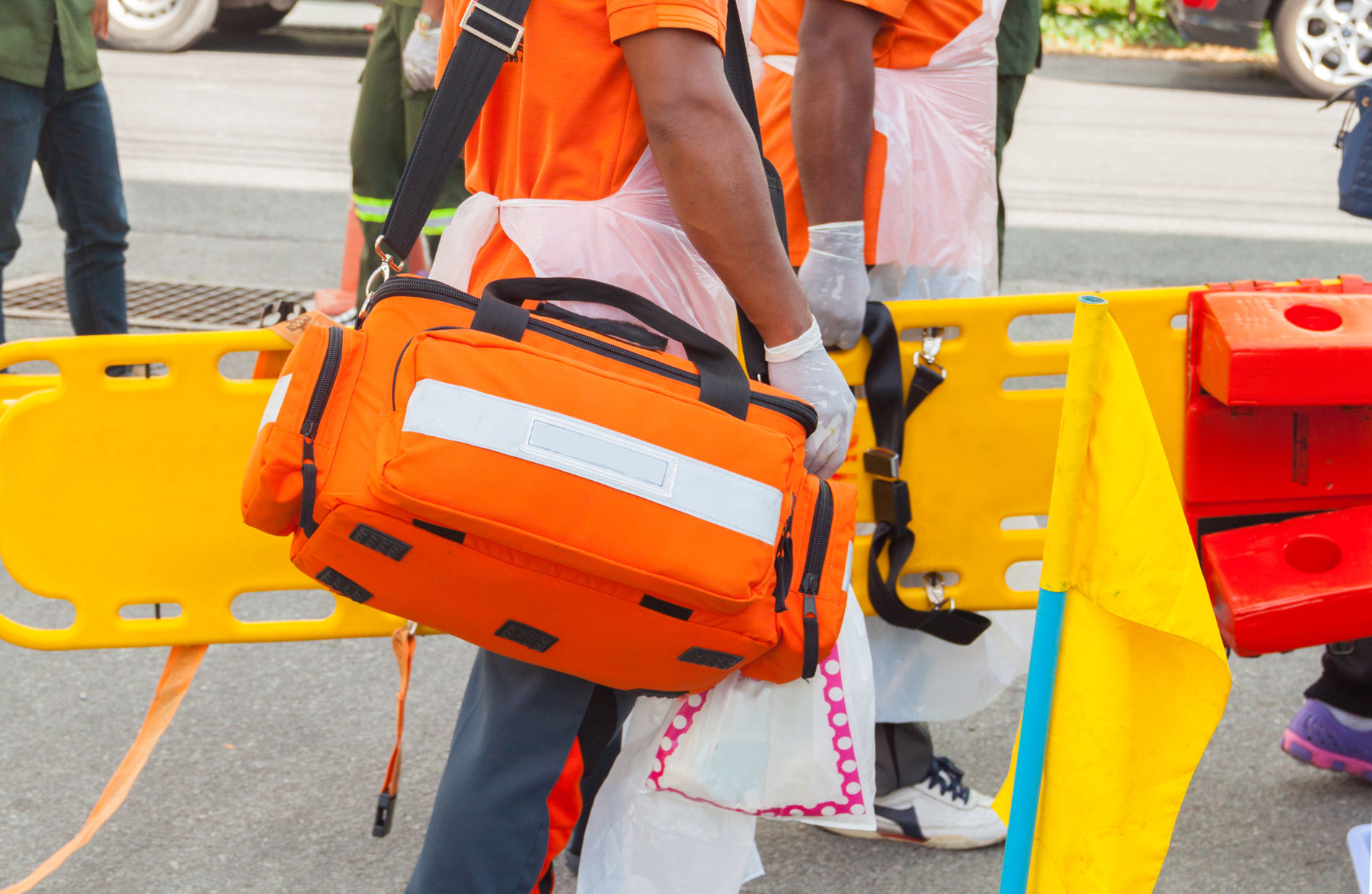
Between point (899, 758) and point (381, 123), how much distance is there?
2.94 meters

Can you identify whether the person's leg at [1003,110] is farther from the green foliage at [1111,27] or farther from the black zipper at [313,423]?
the green foliage at [1111,27]

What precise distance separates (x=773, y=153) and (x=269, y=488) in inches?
56.8

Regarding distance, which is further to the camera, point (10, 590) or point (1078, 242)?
point (1078, 242)

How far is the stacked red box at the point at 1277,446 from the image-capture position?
2018 millimetres

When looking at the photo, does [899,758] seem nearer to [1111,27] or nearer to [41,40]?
[41,40]

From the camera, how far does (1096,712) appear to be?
173 cm

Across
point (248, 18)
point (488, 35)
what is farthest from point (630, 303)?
point (248, 18)

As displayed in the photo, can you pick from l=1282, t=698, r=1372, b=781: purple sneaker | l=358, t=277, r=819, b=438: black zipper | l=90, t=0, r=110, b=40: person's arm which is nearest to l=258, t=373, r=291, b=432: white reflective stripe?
l=358, t=277, r=819, b=438: black zipper

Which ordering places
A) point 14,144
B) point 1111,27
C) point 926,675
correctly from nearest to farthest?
point 926,675 → point 14,144 → point 1111,27

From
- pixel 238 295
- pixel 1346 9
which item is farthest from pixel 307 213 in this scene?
pixel 1346 9

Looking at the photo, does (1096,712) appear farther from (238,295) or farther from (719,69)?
(238,295)

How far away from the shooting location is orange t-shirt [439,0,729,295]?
5.08 ft

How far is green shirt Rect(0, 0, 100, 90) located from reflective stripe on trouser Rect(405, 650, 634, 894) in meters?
2.79

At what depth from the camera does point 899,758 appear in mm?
2545
